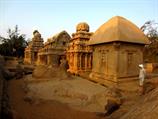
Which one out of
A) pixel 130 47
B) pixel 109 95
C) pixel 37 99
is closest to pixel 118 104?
pixel 109 95

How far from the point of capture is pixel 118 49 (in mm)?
13047

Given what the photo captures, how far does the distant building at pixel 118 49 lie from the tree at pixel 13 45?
115 ft

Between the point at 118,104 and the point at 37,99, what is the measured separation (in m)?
3.76

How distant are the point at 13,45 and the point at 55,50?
23890 mm

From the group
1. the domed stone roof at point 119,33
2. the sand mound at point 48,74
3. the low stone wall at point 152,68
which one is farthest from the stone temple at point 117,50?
the low stone wall at point 152,68

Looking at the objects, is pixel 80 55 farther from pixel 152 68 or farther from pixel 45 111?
pixel 45 111

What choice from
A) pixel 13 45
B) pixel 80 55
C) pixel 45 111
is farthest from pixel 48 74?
pixel 13 45

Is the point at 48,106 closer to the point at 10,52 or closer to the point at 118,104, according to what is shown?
the point at 118,104

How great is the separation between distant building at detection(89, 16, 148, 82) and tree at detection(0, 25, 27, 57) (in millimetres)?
34985

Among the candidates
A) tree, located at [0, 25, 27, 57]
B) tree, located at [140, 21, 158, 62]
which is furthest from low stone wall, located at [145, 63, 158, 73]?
tree, located at [0, 25, 27, 57]

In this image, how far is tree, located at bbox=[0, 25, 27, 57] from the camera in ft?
148

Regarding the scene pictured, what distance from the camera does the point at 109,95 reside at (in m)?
7.67

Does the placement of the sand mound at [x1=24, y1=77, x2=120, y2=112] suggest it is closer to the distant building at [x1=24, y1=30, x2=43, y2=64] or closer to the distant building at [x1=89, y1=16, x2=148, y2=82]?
the distant building at [x1=89, y1=16, x2=148, y2=82]

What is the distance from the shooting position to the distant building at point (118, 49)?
42.8 feet
